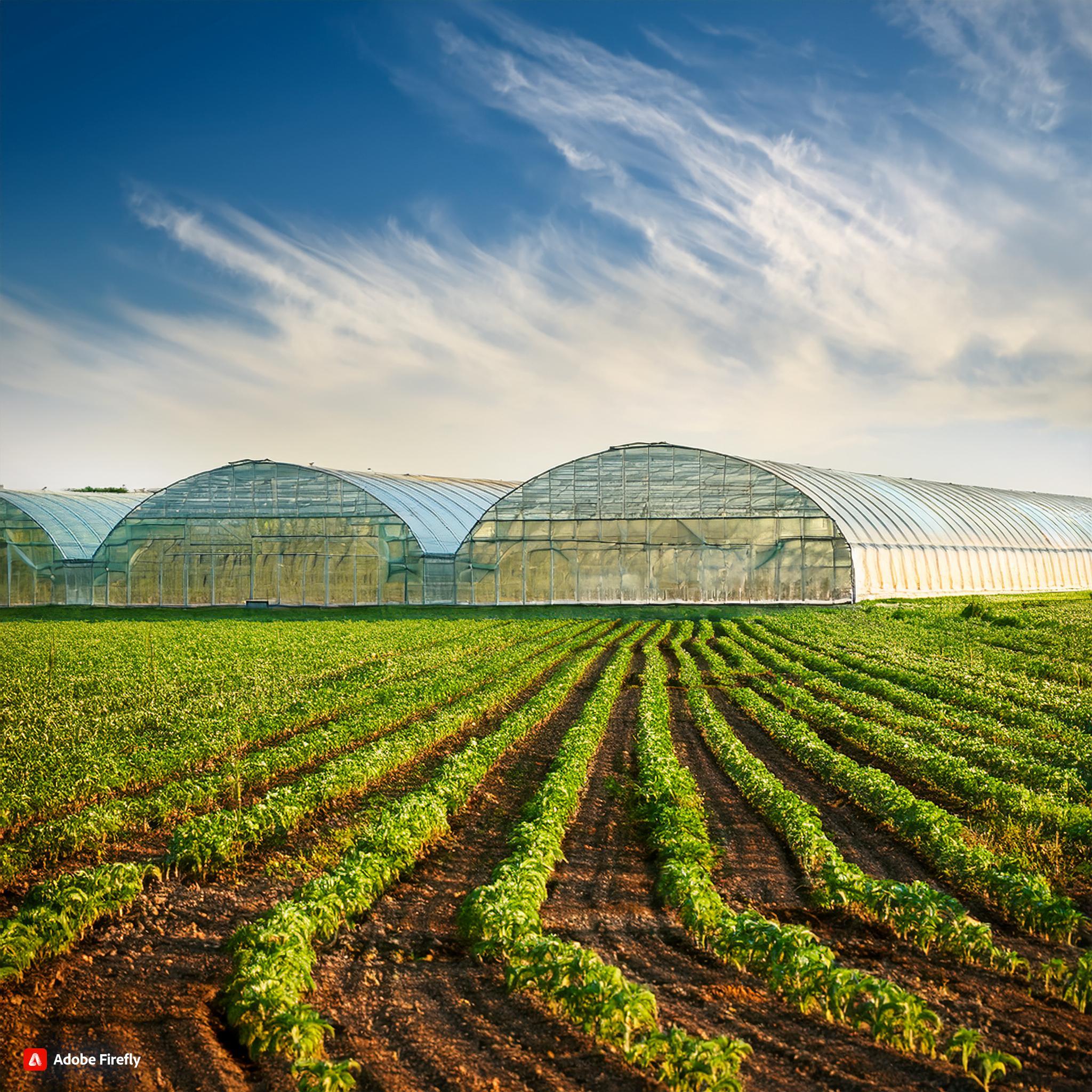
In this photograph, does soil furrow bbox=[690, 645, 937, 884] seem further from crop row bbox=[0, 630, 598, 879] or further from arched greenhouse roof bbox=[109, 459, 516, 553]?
arched greenhouse roof bbox=[109, 459, 516, 553]

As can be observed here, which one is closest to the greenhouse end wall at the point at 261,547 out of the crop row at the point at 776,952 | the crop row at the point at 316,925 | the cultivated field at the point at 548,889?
the cultivated field at the point at 548,889

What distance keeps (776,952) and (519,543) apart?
37.4 meters

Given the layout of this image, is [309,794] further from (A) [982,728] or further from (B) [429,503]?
(B) [429,503]

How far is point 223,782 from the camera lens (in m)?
13.4

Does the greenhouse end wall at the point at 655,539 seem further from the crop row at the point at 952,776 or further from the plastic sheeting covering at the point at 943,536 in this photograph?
the crop row at the point at 952,776

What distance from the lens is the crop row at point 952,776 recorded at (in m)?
11.3

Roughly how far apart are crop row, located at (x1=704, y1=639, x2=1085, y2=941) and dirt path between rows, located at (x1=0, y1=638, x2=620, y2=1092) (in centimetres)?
665

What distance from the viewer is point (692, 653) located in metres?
29.5

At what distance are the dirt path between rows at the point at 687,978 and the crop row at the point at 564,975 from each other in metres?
0.23

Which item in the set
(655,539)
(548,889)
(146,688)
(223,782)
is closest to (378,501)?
(655,539)

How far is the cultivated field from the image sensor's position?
655cm

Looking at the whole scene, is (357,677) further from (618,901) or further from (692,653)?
(618,901)

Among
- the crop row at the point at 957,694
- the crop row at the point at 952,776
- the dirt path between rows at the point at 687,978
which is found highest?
the crop row at the point at 957,694

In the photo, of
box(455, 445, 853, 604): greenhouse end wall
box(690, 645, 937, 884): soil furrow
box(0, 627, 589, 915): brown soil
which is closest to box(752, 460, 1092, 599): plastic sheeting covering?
box(455, 445, 853, 604): greenhouse end wall
